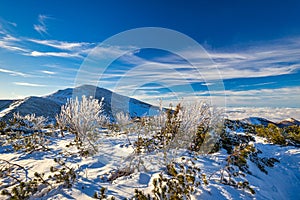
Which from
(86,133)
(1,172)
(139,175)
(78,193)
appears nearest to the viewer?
(78,193)

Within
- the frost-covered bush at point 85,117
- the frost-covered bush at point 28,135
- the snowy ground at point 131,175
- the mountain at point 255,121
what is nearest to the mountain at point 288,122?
the mountain at point 255,121

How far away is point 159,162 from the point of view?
16.0ft

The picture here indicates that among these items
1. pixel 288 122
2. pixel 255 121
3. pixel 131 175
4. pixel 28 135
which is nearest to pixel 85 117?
pixel 131 175

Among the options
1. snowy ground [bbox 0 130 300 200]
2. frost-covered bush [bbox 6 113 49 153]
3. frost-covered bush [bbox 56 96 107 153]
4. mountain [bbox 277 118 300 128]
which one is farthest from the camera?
mountain [bbox 277 118 300 128]

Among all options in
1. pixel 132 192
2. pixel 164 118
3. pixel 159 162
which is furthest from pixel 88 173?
pixel 164 118

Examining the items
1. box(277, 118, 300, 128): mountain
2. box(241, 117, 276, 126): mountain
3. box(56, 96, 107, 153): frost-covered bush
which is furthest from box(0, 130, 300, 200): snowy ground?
box(277, 118, 300, 128): mountain

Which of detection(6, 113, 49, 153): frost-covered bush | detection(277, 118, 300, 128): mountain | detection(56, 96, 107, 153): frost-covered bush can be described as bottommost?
detection(277, 118, 300, 128): mountain

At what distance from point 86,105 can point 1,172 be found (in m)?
2.79

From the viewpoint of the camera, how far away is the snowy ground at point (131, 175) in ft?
11.5

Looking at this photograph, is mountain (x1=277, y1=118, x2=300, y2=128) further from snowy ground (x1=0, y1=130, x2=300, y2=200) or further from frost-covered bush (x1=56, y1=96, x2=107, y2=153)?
frost-covered bush (x1=56, y1=96, x2=107, y2=153)

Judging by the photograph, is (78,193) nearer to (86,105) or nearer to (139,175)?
(139,175)

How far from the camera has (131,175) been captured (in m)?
4.16

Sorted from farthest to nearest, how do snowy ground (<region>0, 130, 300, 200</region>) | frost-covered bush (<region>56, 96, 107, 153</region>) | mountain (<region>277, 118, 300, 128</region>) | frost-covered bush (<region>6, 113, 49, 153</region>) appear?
1. mountain (<region>277, 118, 300, 128</region>)
2. frost-covered bush (<region>6, 113, 49, 153</region>)
3. frost-covered bush (<region>56, 96, 107, 153</region>)
4. snowy ground (<region>0, 130, 300, 200</region>)

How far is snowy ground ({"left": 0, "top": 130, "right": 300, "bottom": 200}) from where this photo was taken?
350cm
